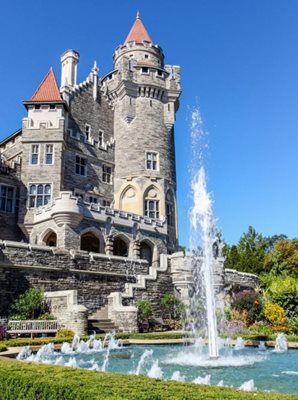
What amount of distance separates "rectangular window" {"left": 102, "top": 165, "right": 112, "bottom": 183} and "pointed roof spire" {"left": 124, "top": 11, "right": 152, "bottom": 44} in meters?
12.3

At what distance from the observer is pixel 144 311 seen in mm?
21797

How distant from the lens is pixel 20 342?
571 inches

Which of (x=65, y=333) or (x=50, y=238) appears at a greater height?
(x=50, y=238)

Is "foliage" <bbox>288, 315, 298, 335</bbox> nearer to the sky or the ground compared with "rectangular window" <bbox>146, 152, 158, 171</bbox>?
nearer to the ground

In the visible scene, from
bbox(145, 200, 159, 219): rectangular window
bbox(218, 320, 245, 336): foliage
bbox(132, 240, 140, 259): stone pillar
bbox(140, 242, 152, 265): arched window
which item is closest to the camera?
bbox(218, 320, 245, 336): foliage

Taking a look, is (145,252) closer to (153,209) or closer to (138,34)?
(153,209)

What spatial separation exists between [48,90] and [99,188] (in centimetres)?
858

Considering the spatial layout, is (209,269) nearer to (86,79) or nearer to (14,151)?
(14,151)

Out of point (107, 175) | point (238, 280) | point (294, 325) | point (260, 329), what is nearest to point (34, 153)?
point (107, 175)

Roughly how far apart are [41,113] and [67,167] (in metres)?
4.45

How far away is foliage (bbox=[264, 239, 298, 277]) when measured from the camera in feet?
127

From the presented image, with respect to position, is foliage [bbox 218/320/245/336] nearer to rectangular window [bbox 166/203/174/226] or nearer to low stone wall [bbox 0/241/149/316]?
low stone wall [bbox 0/241/149/316]

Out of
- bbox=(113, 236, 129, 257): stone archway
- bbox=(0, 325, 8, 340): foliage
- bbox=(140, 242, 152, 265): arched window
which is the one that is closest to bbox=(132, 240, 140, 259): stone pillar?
bbox=(140, 242, 152, 265): arched window

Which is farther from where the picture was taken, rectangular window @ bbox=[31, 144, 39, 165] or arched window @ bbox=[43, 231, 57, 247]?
rectangular window @ bbox=[31, 144, 39, 165]
